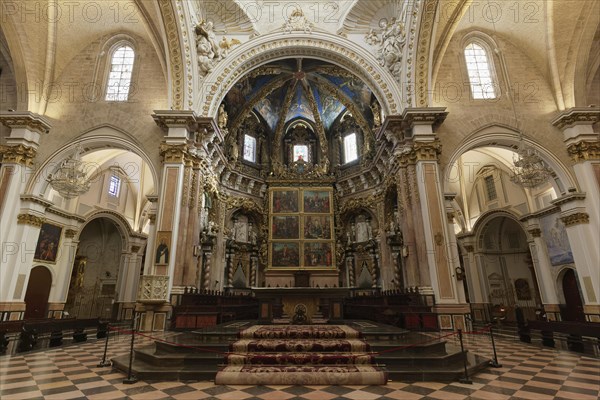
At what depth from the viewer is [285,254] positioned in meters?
18.9

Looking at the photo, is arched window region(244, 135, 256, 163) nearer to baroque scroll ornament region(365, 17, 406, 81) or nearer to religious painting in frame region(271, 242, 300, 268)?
religious painting in frame region(271, 242, 300, 268)

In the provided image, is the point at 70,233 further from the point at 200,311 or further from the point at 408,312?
the point at 408,312

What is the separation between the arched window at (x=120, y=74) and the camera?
14781 mm

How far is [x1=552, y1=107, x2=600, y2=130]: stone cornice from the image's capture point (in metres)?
13.0

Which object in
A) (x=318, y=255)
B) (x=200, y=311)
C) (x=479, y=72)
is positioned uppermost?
(x=479, y=72)

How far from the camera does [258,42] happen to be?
50.5 feet

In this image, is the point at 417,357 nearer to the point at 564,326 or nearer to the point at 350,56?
the point at 564,326

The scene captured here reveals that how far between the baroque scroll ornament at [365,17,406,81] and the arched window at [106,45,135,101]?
11.9 meters

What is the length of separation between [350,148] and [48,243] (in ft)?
60.2

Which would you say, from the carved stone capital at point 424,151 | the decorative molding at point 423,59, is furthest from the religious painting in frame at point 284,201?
the decorative molding at point 423,59

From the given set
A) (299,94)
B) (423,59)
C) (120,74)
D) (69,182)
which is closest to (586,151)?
(423,59)

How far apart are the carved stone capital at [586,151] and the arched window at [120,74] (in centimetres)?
1980

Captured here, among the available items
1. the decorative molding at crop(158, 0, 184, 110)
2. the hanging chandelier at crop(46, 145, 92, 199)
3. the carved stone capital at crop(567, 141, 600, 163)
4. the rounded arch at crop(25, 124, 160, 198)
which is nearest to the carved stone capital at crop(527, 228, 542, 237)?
the carved stone capital at crop(567, 141, 600, 163)

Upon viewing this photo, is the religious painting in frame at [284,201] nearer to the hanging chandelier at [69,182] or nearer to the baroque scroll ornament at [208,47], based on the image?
the baroque scroll ornament at [208,47]
